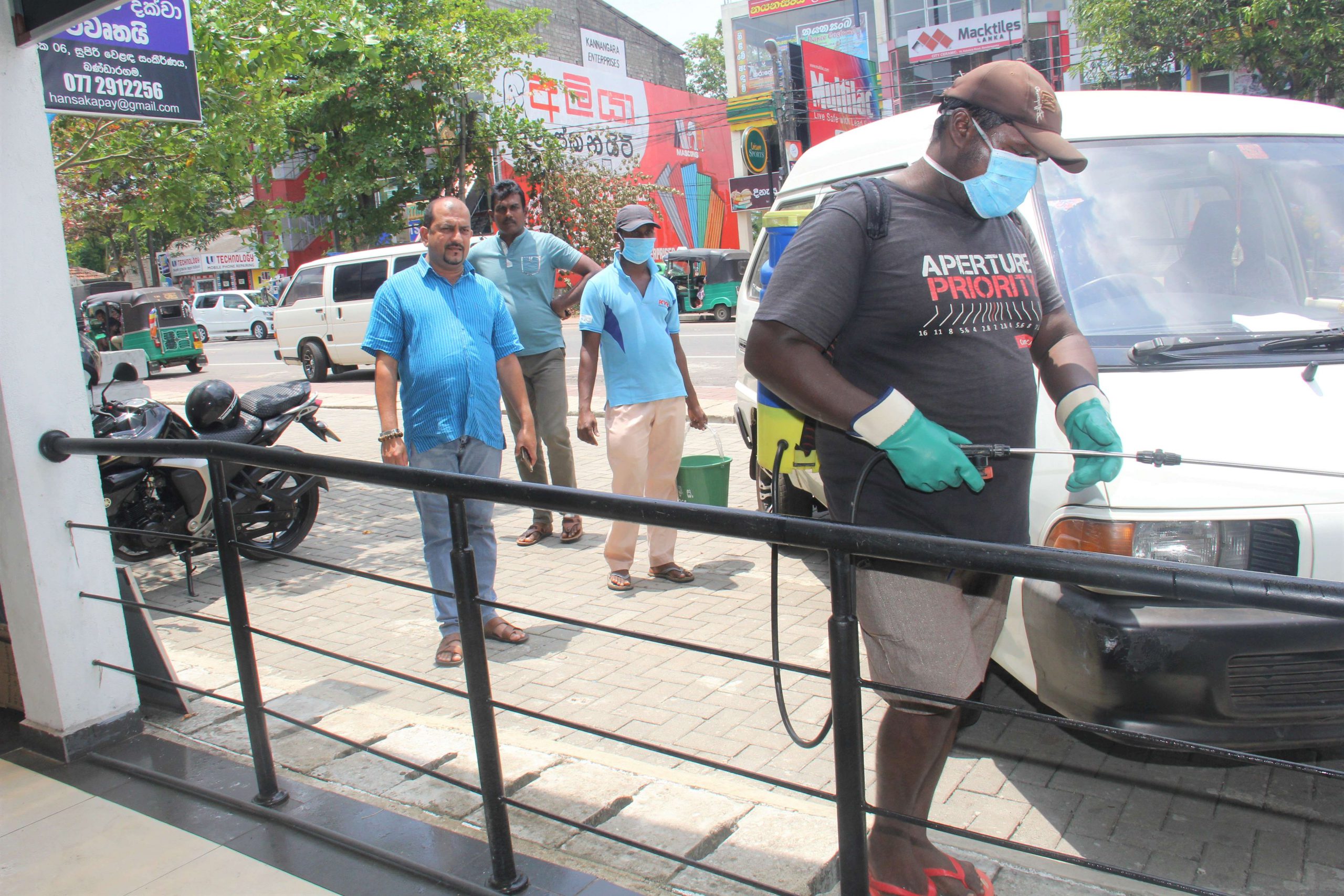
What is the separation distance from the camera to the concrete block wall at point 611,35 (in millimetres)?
37281

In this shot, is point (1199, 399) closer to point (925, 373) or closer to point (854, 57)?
point (925, 373)

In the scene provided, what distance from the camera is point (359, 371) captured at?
20.1m

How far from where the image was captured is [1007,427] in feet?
7.38

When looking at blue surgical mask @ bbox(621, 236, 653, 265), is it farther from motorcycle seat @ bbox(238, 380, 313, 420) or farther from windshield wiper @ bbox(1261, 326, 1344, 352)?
windshield wiper @ bbox(1261, 326, 1344, 352)

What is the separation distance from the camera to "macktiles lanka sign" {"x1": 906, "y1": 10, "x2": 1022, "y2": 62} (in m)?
35.3

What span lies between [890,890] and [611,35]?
41.6 metres

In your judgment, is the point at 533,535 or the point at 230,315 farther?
the point at 230,315

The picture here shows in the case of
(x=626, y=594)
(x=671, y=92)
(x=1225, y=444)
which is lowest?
(x=626, y=594)

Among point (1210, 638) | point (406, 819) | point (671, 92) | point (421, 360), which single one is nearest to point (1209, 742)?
point (1210, 638)

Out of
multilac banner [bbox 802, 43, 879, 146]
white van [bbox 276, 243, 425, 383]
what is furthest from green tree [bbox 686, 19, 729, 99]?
white van [bbox 276, 243, 425, 383]

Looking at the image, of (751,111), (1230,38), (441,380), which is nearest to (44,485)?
(441,380)

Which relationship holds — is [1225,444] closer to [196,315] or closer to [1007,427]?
[1007,427]

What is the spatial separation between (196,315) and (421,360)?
32614 millimetres

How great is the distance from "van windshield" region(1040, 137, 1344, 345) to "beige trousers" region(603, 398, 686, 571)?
2.47 m
